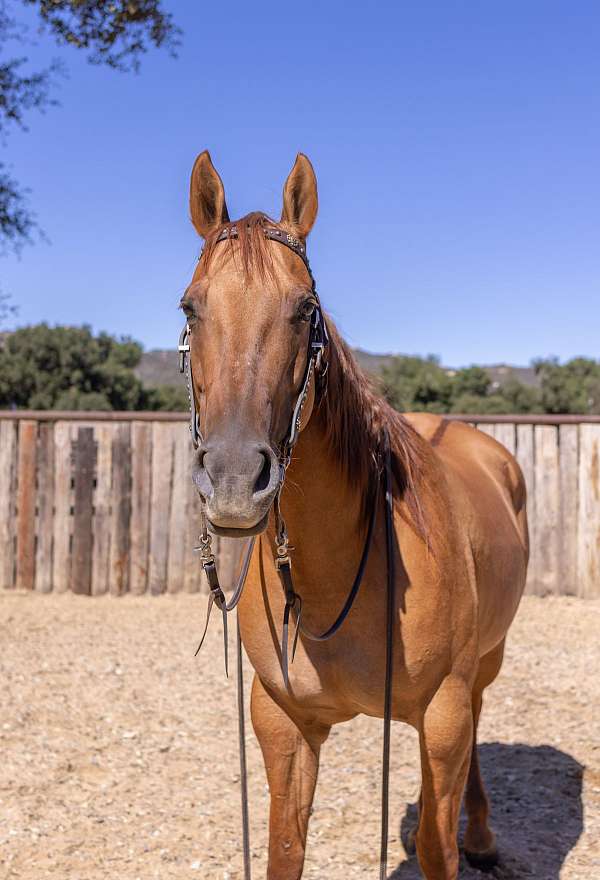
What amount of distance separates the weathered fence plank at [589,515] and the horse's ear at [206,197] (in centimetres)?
647

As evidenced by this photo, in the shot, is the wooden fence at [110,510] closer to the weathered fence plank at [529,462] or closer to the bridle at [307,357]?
the weathered fence plank at [529,462]

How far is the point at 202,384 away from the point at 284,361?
0.63 feet

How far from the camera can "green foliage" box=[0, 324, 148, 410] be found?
19938 mm

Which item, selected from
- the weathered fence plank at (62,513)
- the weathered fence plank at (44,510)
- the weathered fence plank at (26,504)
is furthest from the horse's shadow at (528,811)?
the weathered fence plank at (26,504)

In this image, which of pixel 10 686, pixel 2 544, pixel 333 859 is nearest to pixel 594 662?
pixel 333 859

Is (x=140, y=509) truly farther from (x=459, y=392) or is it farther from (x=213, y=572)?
(x=459, y=392)

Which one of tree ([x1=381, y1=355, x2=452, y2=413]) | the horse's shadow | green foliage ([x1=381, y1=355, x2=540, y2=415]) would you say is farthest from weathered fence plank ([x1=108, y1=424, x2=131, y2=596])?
green foliage ([x1=381, y1=355, x2=540, y2=415])

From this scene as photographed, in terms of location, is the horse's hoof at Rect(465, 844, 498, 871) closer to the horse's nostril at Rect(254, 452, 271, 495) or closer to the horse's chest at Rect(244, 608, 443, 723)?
the horse's chest at Rect(244, 608, 443, 723)

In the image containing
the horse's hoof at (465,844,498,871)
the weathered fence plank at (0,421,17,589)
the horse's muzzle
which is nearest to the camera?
the horse's muzzle

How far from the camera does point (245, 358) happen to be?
62.6 inches

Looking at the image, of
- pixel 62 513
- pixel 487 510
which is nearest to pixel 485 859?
pixel 487 510

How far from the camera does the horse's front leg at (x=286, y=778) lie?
90.5 inches

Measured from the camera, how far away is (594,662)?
5895 millimetres

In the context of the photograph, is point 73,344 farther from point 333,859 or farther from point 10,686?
point 333,859
